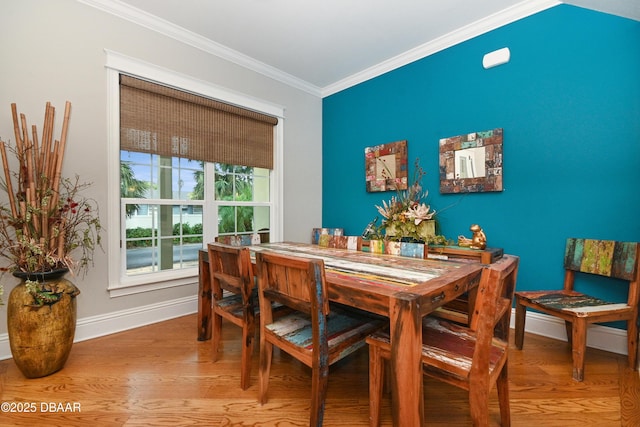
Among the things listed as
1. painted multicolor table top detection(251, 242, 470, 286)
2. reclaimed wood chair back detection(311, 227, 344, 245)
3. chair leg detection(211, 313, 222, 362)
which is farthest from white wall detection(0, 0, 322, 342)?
painted multicolor table top detection(251, 242, 470, 286)

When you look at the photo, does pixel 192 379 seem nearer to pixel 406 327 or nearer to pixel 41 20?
pixel 406 327

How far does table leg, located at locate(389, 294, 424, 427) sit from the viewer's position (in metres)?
0.96

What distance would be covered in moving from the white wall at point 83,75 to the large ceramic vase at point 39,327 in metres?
0.51

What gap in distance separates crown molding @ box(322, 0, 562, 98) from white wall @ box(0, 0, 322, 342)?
5.68ft

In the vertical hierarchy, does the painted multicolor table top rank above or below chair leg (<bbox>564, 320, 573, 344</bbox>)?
above

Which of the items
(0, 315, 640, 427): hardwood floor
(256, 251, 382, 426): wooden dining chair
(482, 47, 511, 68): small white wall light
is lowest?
(0, 315, 640, 427): hardwood floor

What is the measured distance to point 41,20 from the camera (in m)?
2.03

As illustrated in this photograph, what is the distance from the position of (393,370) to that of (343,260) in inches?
30.9

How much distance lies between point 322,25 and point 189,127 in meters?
1.62

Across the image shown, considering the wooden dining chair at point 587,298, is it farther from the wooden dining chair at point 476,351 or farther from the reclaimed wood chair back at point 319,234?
the reclaimed wood chair back at point 319,234

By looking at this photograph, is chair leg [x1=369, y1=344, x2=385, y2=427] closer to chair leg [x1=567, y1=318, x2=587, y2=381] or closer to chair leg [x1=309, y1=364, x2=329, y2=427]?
chair leg [x1=309, y1=364, x2=329, y2=427]

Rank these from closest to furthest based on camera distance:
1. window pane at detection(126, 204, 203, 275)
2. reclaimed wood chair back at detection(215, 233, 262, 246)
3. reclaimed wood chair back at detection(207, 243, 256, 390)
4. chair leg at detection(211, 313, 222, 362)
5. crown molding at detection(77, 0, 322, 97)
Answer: reclaimed wood chair back at detection(207, 243, 256, 390), chair leg at detection(211, 313, 222, 362), crown molding at detection(77, 0, 322, 97), reclaimed wood chair back at detection(215, 233, 262, 246), window pane at detection(126, 204, 203, 275)

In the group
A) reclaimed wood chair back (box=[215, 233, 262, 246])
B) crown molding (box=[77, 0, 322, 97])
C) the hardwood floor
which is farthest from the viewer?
reclaimed wood chair back (box=[215, 233, 262, 246])

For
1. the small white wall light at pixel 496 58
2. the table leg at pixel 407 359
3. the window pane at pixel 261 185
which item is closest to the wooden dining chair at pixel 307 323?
the table leg at pixel 407 359
